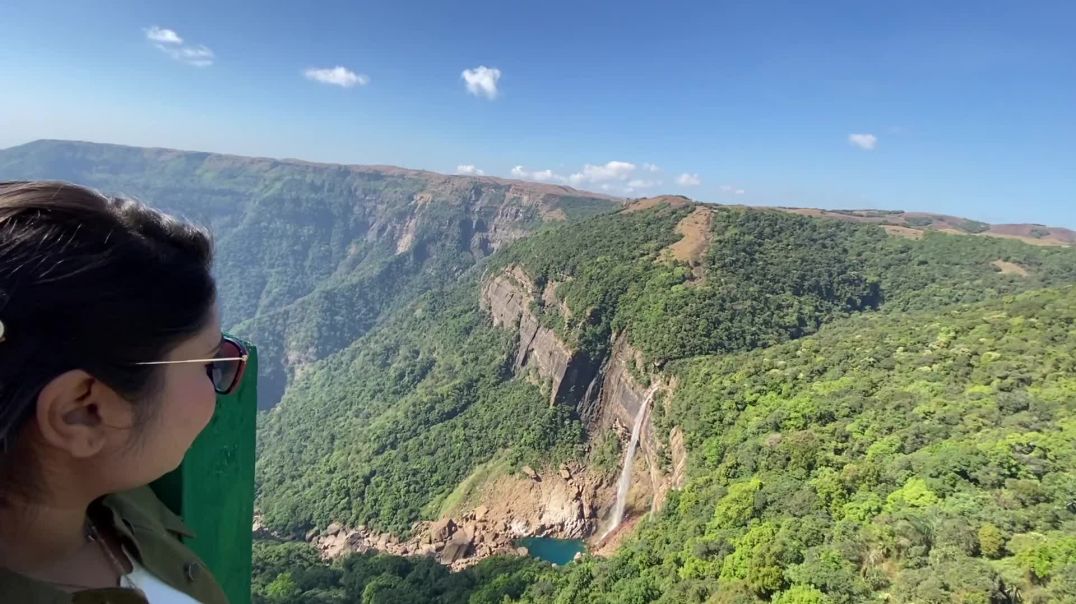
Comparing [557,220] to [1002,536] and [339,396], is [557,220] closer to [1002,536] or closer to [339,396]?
[339,396]

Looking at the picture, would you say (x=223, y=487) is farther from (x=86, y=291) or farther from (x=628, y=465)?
(x=628, y=465)

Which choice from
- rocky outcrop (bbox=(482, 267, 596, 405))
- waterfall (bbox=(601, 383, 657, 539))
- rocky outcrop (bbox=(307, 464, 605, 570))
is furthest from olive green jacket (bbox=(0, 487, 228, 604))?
rocky outcrop (bbox=(482, 267, 596, 405))

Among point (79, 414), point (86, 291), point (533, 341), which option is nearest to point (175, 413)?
point (79, 414)

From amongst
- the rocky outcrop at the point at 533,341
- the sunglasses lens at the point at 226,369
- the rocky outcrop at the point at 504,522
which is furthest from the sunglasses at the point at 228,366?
the rocky outcrop at the point at 533,341

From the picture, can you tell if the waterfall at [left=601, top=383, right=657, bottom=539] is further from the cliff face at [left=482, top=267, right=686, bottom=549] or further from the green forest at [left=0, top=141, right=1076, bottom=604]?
the green forest at [left=0, top=141, right=1076, bottom=604]

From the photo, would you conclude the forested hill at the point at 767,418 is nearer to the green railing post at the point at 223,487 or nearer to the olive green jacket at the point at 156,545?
the green railing post at the point at 223,487

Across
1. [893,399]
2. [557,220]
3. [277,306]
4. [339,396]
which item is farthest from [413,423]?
[277,306]
